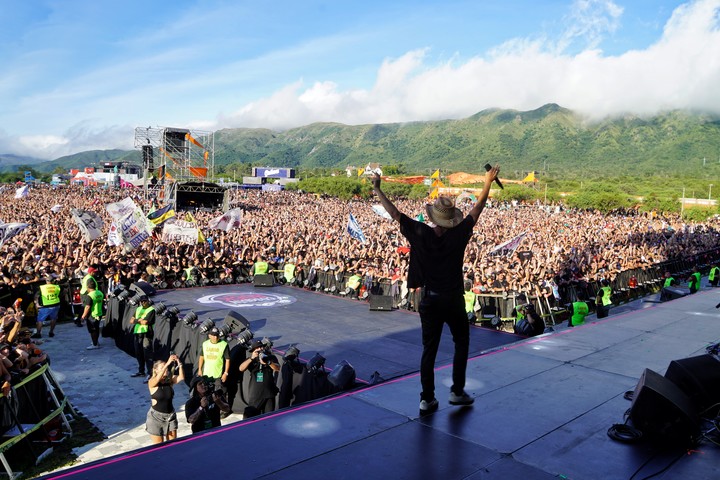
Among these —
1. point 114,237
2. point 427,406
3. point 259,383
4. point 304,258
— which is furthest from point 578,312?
point 114,237

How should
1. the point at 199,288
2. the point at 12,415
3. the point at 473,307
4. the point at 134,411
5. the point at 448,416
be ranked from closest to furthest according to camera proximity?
the point at 448,416
the point at 12,415
the point at 134,411
the point at 473,307
the point at 199,288

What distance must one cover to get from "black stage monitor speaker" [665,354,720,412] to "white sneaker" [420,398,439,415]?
78.0 inches

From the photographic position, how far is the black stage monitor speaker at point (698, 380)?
165 inches

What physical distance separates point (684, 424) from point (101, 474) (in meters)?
3.87

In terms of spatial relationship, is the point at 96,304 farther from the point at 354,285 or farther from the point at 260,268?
the point at 354,285

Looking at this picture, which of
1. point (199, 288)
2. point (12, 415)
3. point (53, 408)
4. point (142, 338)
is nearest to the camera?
point (12, 415)

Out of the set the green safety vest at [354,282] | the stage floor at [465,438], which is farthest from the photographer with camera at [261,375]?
the green safety vest at [354,282]

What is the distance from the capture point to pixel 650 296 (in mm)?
20781

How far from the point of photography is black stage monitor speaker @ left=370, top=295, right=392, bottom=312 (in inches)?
618

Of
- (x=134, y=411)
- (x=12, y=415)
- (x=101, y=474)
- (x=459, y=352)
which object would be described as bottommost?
(x=134, y=411)

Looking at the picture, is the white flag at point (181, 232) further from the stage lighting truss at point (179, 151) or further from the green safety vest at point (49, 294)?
the stage lighting truss at point (179, 151)

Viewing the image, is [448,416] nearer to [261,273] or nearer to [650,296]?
[261,273]

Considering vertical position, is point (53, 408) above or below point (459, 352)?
below

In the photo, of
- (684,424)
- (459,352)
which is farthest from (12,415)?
(684,424)
